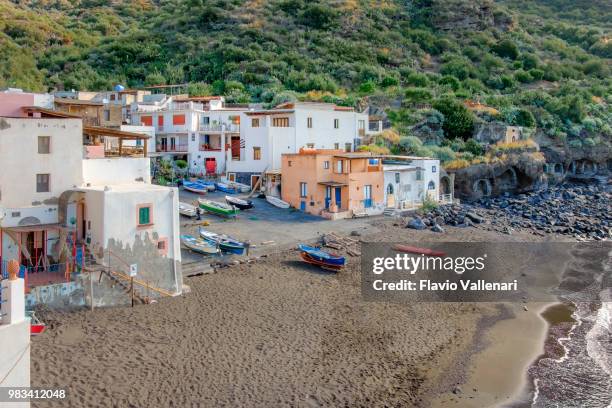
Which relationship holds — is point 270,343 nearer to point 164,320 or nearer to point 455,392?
point 164,320

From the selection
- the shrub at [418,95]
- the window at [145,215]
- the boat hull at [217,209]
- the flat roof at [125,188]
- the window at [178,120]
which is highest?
the shrub at [418,95]

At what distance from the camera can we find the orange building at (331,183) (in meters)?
35.2

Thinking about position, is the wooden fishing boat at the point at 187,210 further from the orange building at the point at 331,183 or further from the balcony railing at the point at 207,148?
the balcony railing at the point at 207,148

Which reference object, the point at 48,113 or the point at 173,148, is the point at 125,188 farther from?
the point at 173,148

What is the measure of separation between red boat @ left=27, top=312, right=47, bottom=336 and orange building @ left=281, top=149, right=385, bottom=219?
743 inches

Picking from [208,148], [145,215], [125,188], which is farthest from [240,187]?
[145,215]

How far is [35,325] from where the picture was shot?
17469mm

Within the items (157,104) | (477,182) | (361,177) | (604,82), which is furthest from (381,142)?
(604,82)

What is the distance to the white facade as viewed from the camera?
126 feet

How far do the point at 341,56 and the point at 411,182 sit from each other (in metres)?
40.2

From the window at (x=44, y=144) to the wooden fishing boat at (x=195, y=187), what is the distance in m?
15.1

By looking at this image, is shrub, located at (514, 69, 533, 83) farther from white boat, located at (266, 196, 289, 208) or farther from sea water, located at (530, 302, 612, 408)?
sea water, located at (530, 302, 612, 408)

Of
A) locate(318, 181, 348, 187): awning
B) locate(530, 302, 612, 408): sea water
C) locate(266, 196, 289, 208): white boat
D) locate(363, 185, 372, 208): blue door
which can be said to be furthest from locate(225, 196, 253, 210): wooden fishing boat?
locate(530, 302, 612, 408): sea water

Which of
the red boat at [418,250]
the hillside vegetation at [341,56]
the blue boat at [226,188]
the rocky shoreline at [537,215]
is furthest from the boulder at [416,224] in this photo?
the hillside vegetation at [341,56]
